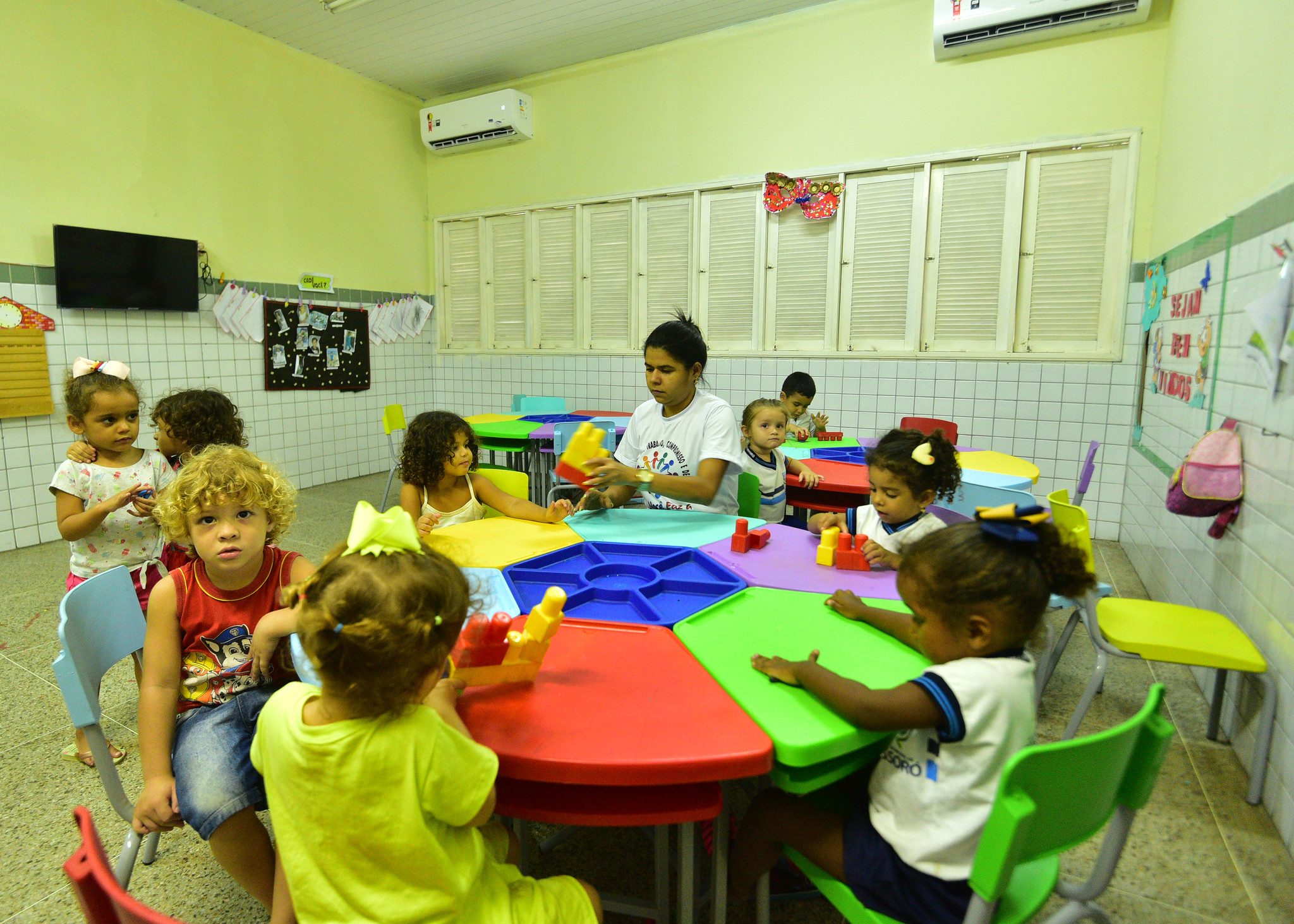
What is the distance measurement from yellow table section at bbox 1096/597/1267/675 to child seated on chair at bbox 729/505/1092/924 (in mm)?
1168

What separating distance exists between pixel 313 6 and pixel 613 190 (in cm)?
243

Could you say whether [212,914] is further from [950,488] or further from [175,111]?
[175,111]

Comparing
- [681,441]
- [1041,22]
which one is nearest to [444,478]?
[681,441]

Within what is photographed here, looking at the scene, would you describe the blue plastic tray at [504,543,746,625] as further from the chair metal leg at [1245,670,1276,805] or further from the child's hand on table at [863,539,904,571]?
the chair metal leg at [1245,670,1276,805]

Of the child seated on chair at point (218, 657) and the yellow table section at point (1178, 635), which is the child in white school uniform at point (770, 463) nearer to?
the yellow table section at point (1178, 635)

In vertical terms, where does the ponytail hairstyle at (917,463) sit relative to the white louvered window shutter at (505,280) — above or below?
below

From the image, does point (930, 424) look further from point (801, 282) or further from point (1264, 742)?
point (1264, 742)

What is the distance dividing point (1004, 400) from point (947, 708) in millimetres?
4145

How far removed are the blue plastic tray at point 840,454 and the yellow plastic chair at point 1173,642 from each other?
1077 millimetres

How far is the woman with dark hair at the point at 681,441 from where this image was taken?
2137 millimetres

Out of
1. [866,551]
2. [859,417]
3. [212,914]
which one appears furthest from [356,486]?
[866,551]

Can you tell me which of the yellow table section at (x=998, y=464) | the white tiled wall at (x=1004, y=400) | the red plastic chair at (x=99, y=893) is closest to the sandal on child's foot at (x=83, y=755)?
the red plastic chair at (x=99, y=893)

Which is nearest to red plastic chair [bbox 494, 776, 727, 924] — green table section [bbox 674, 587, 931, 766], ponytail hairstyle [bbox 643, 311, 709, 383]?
green table section [bbox 674, 587, 931, 766]

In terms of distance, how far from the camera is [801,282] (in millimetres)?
5031
